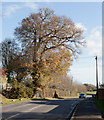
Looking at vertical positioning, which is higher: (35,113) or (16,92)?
(16,92)

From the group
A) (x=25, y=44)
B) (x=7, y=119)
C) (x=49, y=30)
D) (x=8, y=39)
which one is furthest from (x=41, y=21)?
(x=7, y=119)

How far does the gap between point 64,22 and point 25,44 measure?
838 centimetres

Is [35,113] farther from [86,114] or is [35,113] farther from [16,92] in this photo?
[16,92]

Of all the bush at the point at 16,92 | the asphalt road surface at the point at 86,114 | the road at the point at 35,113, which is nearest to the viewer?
the asphalt road surface at the point at 86,114

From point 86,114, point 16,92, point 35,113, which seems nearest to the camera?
point 86,114

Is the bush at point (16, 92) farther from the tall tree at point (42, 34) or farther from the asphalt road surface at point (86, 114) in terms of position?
the asphalt road surface at point (86, 114)

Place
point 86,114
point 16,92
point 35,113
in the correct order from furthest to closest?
point 16,92 < point 35,113 < point 86,114

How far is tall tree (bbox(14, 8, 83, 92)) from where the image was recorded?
43.3 m

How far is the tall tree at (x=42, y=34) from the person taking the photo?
43.3m

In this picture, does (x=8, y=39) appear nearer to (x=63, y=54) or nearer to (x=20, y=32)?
(x=20, y=32)

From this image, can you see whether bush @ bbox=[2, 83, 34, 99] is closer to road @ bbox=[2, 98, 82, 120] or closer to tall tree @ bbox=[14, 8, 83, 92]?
tall tree @ bbox=[14, 8, 83, 92]

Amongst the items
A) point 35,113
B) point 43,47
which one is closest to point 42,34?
point 43,47

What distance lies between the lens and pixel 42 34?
143 ft

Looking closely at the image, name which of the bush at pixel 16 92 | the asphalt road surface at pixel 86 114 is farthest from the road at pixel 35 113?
the bush at pixel 16 92
